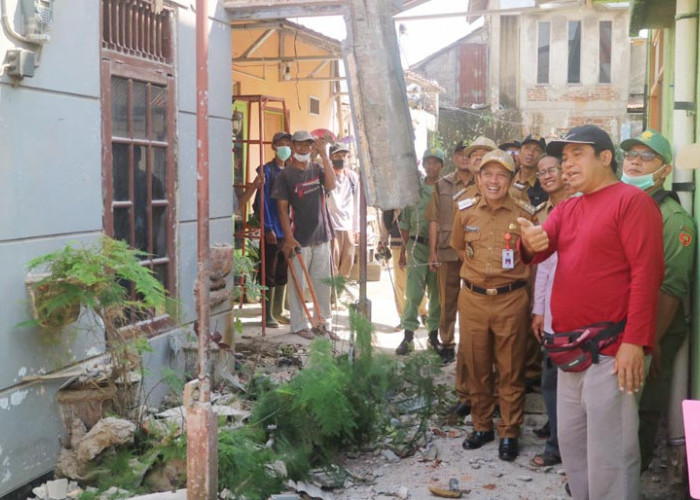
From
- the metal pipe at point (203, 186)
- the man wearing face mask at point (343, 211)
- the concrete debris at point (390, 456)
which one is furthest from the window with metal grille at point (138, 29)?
the man wearing face mask at point (343, 211)

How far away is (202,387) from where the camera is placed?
3760 millimetres

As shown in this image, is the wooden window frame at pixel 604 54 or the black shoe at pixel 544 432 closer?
the black shoe at pixel 544 432

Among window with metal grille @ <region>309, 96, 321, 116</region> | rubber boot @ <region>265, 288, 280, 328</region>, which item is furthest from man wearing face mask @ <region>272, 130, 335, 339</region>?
window with metal grille @ <region>309, 96, 321, 116</region>

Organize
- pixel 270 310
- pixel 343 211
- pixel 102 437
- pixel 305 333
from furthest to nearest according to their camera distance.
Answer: pixel 343 211 < pixel 270 310 < pixel 305 333 < pixel 102 437

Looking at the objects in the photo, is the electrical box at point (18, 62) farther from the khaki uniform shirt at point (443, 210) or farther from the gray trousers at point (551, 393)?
the khaki uniform shirt at point (443, 210)

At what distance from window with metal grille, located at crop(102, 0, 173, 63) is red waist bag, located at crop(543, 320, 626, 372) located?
11.5 ft

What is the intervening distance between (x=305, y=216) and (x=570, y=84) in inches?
731

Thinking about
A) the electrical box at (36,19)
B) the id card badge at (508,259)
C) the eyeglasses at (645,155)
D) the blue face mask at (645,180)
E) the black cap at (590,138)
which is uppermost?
the electrical box at (36,19)

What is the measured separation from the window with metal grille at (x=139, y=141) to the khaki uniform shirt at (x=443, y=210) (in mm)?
2807

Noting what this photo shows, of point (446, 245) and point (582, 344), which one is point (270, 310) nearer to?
point (446, 245)

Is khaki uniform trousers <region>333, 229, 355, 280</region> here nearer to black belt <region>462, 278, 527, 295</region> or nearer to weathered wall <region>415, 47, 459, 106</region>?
black belt <region>462, 278, 527, 295</region>

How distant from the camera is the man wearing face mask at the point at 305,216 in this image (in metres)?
9.11

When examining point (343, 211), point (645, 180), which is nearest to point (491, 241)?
point (645, 180)

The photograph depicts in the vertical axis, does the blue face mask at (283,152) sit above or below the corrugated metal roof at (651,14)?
below
